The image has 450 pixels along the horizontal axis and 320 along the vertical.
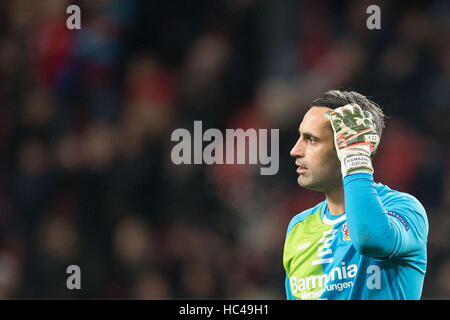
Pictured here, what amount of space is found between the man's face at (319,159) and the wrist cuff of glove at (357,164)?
0.31 meters

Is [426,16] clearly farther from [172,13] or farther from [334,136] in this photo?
[334,136]

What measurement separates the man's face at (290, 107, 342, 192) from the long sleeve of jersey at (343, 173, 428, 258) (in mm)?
335

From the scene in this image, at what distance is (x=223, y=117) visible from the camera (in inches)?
225

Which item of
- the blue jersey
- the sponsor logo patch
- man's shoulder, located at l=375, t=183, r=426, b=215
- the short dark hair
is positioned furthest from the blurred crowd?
the sponsor logo patch

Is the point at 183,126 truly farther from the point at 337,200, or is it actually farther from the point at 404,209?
the point at 404,209

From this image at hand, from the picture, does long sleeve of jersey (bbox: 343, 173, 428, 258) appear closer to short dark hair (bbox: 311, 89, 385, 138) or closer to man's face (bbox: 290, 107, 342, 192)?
man's face (bbox: 290, 107, 342, 192)

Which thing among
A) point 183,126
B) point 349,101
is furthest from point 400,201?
point 183,126

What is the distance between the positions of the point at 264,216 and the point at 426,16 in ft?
7.59

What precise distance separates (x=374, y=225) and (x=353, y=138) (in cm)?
36

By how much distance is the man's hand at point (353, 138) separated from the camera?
8.71ft

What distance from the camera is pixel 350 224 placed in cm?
260

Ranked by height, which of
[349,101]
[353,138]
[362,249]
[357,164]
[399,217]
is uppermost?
[349,101]

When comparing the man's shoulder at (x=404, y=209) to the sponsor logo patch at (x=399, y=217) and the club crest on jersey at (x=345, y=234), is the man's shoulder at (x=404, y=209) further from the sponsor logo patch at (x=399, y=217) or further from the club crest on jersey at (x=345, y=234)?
the club crest on jersey at (x=345, y=234)
